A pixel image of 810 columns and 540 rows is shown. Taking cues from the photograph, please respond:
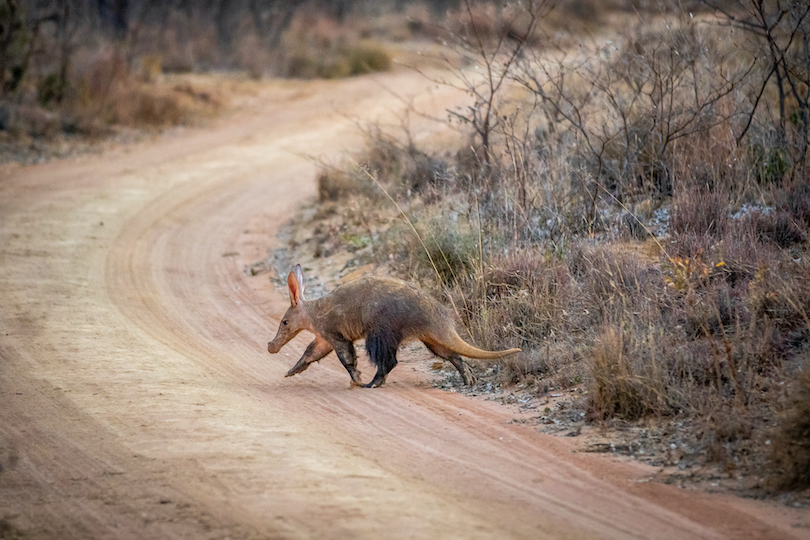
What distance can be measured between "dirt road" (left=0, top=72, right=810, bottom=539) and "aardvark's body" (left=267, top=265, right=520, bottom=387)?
0.91 feet

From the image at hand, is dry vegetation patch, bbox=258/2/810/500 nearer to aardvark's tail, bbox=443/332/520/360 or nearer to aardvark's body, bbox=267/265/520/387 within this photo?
aardvark's tail, bbox=443/332/520/360

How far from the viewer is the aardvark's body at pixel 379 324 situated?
5.90 m

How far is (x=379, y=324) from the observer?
591 centimetres

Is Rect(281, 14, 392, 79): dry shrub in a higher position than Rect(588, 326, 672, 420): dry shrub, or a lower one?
higher

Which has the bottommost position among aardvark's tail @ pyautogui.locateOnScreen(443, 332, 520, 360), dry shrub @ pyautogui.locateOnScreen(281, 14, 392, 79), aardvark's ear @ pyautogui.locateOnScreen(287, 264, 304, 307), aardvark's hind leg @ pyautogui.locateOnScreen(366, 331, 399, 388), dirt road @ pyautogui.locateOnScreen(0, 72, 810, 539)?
dirt road @ pyautogui.locateOnScreen(0, 72, 810, 539)

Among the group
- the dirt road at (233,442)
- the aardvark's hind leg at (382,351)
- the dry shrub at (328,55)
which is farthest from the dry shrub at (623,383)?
the dry shrub at (328,55)

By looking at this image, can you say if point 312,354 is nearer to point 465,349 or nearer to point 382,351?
point 382,351

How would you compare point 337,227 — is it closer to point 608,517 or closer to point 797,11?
point 797,11

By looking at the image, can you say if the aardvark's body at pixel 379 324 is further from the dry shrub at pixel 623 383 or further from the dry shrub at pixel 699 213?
the dry shrub at pixel 699 213

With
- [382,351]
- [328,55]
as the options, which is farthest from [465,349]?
[328,55]

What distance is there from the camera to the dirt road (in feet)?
12.5

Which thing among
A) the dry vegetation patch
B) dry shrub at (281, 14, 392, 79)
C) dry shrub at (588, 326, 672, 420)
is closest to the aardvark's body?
the dry vegetation patch

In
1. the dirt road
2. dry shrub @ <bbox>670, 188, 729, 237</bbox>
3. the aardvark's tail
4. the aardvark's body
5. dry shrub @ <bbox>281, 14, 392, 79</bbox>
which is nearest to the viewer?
the dirt road

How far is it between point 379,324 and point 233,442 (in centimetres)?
160
